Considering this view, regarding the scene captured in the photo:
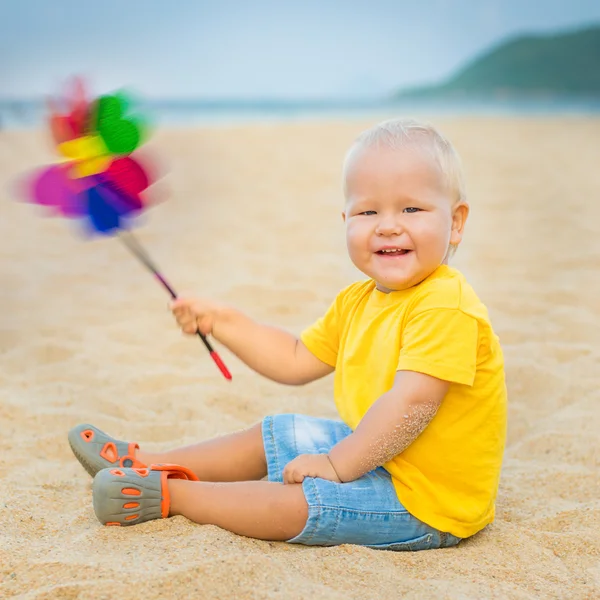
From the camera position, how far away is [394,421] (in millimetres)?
1584

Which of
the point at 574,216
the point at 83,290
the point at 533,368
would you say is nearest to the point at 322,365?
the point at 533,368

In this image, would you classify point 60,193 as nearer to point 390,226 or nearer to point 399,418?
point 390,226

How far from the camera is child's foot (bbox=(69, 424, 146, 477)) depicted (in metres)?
1.90

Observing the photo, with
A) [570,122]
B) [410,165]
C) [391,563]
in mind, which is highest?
[410,165]

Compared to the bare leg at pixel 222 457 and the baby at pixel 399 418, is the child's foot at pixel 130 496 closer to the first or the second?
the baby at pixel 399 418

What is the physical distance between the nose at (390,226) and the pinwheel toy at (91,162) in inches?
21.3

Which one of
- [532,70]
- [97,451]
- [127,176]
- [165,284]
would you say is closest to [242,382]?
[97,451]

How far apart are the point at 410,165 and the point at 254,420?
1050 millimetres

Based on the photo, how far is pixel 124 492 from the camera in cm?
164

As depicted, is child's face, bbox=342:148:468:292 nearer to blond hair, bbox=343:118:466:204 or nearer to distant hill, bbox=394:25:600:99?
blond hair, bbox=343:118:466:204

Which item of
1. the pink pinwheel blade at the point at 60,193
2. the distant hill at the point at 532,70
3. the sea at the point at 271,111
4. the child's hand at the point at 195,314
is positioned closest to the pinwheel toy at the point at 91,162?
the pink pinwheel blade at the point at 60,193

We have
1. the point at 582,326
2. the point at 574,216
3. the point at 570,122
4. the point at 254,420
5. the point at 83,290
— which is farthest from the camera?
the point at 570,122

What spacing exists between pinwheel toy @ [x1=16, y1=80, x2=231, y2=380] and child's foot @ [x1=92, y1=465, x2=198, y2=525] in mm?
513

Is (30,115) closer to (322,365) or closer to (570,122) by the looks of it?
(570,122)
